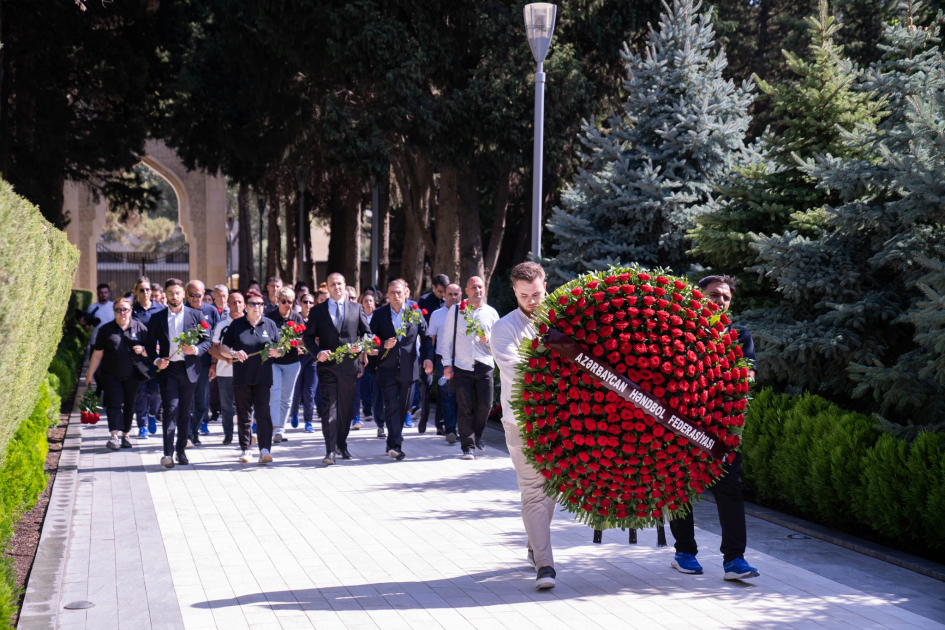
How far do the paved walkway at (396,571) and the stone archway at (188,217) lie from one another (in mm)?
31208

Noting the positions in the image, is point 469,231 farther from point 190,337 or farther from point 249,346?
point 190,337

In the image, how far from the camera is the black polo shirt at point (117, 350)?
1199 centimetres

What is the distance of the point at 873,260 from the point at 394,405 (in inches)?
219

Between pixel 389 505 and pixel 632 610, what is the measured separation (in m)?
3.42

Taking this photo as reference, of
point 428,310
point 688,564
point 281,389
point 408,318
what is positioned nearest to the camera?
point 688,564

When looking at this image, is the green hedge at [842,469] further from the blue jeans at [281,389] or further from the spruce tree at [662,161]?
the blue jeans at [281,389]

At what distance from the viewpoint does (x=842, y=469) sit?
7.48m

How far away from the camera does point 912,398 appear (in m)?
7.49

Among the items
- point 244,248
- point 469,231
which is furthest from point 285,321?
point 244,248

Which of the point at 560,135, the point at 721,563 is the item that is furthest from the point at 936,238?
the point at 560,135

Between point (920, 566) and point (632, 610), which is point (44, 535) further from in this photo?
point (920, 566)

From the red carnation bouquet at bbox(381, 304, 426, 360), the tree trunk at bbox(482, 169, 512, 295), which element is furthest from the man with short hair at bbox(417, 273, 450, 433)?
the tree trunk at bbox(482, 169, 512, 295)

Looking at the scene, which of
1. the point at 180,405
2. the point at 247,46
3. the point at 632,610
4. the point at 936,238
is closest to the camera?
the point at 632,610

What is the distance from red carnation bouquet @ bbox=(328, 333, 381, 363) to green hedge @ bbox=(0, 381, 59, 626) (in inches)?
120
